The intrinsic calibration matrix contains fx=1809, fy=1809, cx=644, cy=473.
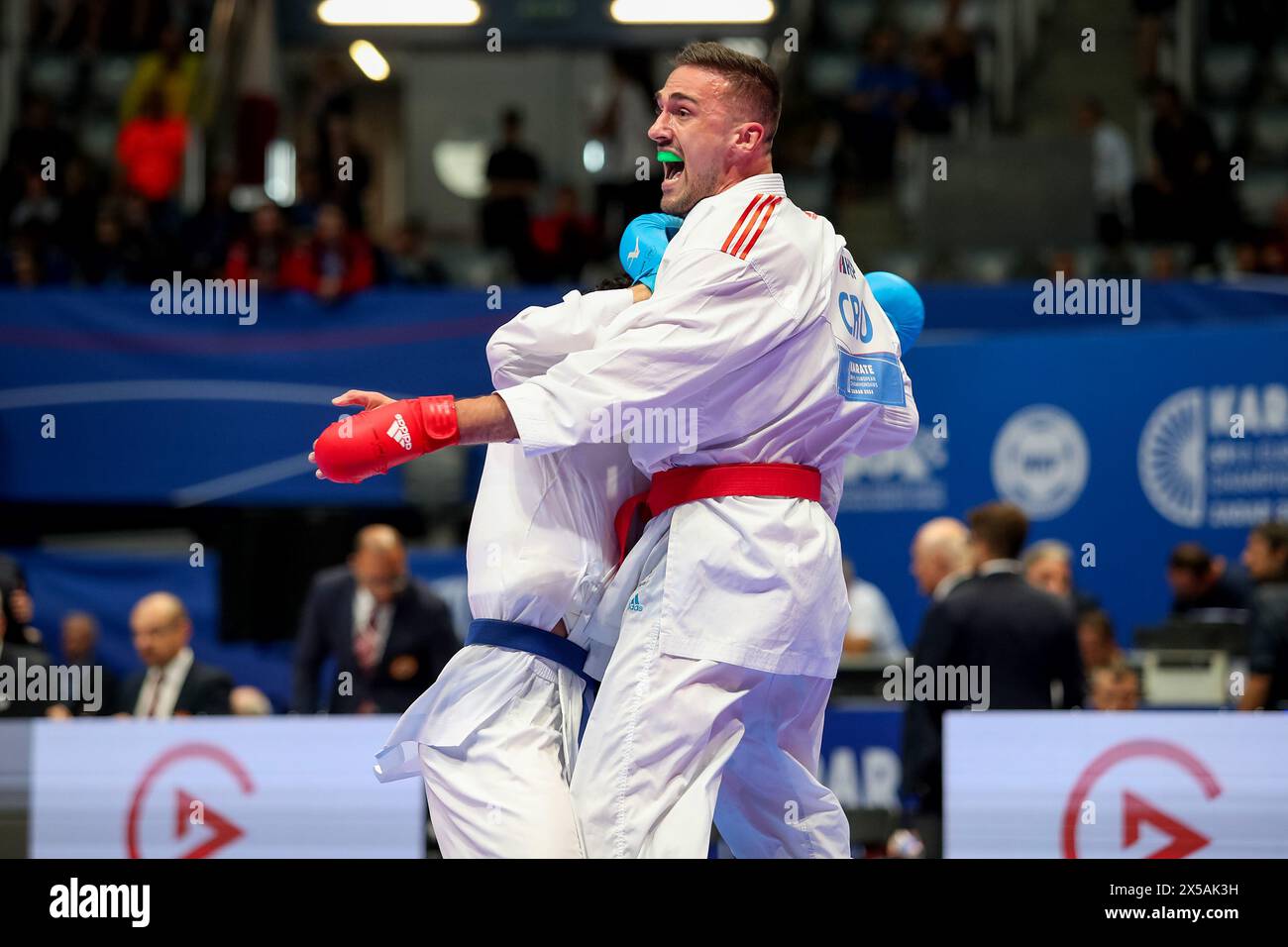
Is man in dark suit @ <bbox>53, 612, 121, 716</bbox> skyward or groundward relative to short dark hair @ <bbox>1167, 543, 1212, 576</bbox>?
groundward

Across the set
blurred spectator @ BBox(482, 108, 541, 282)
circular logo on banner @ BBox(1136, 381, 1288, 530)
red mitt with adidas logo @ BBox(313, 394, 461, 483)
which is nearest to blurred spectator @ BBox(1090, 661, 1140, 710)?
circular logo on banner @ BBox(1136, 381, 1288, 530)

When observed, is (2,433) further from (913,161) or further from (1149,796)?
(1149,796)

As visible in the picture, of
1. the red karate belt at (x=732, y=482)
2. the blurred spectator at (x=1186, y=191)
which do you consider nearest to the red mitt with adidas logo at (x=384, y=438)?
the red karate belt at (x=732, y=482)

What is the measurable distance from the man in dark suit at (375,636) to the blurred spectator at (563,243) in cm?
390

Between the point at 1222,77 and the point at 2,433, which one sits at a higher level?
the point at 1222,77

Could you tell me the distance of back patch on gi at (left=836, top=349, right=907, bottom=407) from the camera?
11.8ft

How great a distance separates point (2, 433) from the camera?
10.2 m

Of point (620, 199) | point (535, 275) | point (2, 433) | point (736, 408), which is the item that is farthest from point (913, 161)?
point (736, 408)

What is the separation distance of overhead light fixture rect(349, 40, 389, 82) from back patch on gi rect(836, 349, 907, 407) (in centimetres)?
1240

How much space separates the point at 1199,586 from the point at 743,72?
18.4 feet

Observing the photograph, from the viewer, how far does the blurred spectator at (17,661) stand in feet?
23.8

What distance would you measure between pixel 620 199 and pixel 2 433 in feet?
13.4

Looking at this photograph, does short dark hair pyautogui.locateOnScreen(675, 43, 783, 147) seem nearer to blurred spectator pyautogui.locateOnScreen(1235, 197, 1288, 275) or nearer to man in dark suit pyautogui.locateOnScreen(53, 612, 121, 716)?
man in dark suit pyautogui.locateOnScreen(53, 612, 121, 716)
